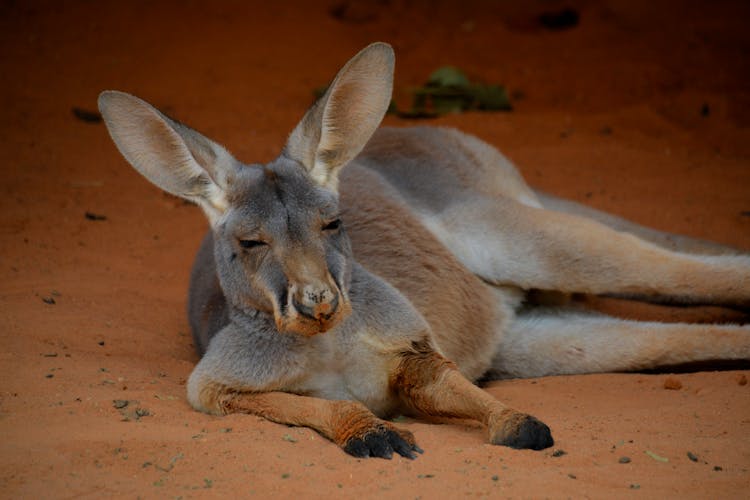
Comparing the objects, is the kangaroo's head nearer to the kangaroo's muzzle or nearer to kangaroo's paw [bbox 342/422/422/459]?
the kangaroo's muzzle

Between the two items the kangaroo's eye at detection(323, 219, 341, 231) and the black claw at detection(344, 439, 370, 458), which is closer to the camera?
the black claw at detection(344, 439, 370, 458)

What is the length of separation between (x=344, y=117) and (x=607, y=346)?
6.33 feet

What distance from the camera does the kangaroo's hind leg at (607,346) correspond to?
501cm

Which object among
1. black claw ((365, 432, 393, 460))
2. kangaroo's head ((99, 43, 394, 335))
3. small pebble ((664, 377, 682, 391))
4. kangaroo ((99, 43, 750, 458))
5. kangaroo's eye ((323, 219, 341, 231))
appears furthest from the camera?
small pebble ((664, 377, 682, 391))

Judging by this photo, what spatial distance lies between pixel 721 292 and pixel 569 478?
2.37 m

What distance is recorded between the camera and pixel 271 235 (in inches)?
151

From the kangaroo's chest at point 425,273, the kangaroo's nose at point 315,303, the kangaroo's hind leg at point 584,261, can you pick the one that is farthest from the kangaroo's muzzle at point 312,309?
the kangaroo's hind leg at point 584,261

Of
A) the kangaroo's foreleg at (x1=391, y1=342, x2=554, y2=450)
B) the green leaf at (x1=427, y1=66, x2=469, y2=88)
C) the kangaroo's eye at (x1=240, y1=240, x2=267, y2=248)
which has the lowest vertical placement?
the kangaroo's foreleg at (x1=391, y1=342, x2=554, y2=450)

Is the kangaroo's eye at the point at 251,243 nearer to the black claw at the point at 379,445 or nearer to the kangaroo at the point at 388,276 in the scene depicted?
the kangaroo at the point at 388,276

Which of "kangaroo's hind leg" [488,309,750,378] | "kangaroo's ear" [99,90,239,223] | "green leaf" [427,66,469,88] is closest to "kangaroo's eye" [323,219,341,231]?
"kangaroo's ear" [99,90,239,223]

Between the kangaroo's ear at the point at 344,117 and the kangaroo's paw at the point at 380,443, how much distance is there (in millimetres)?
1201

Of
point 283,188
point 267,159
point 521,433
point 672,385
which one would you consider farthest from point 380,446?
point 267,159

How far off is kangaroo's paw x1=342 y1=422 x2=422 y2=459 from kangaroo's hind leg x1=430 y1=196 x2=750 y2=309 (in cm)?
188

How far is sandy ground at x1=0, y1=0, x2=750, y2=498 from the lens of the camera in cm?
339
